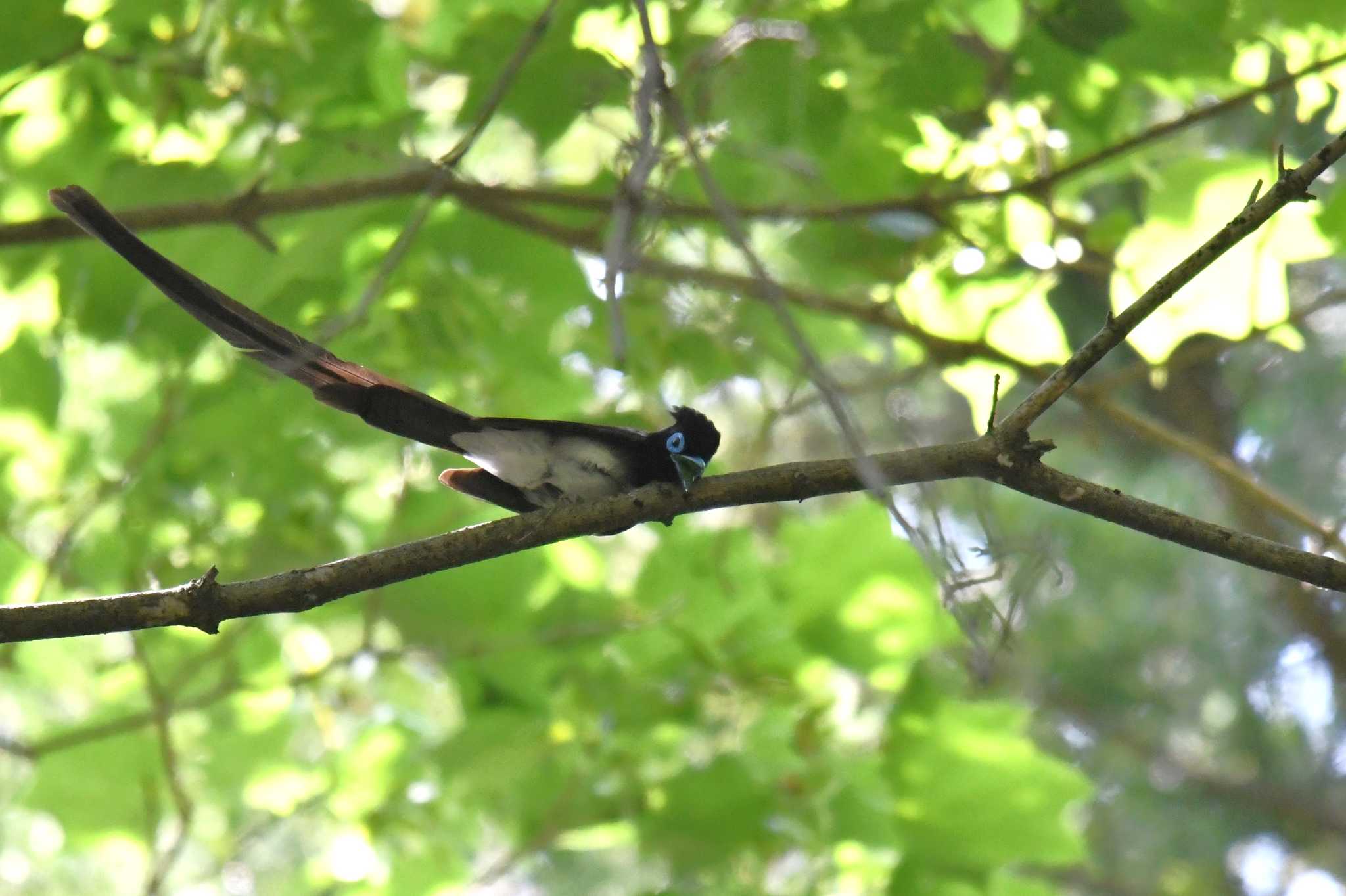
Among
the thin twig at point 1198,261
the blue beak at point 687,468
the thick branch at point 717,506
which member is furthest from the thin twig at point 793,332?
the blue beak at point 687,468

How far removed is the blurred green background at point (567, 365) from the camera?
2.85 m

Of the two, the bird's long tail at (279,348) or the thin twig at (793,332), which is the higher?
the thin twig at (793,332)

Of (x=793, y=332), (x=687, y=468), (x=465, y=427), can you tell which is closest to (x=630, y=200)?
(x=793, y=332)

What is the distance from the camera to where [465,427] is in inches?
90.1

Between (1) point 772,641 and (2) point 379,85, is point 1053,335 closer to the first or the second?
(1) point 772,641

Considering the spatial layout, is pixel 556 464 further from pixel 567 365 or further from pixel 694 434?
pixel 567 365

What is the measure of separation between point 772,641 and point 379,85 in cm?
170

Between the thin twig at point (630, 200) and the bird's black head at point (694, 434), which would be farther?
the bird's black head at point (694, 434)

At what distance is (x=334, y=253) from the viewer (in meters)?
2.82

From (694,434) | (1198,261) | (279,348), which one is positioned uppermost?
(1198,261)

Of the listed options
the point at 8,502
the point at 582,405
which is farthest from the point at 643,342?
the point at 8,502

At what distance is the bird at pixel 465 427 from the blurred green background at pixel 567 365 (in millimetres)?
500

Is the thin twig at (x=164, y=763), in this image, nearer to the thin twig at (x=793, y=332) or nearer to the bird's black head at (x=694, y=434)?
the bird's black head at (x=694, y=434)

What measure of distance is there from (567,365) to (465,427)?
1389 millimetres
